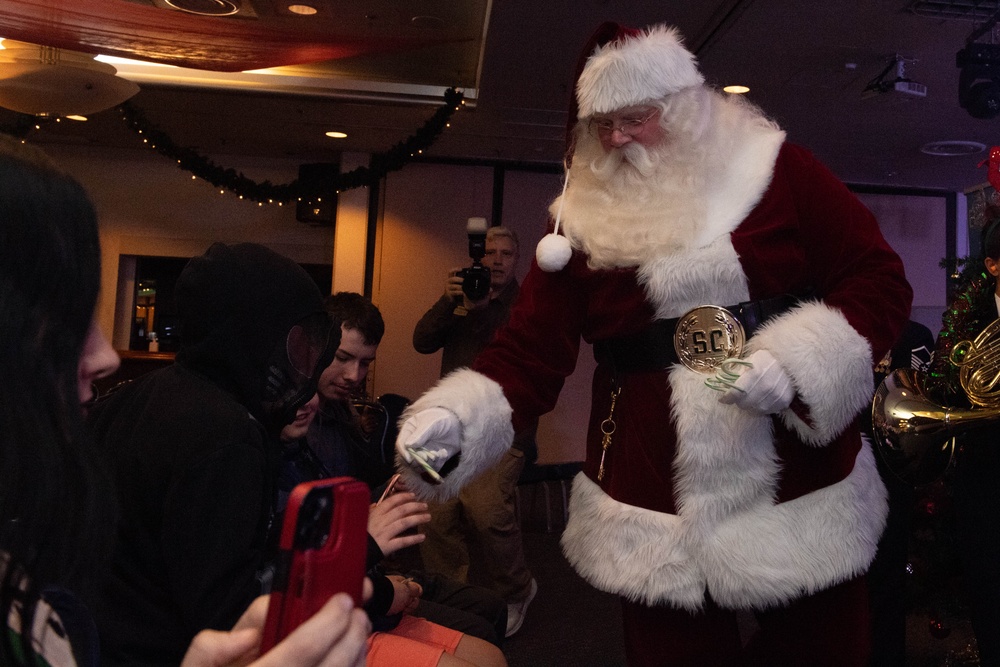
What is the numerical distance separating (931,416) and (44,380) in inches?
83.3

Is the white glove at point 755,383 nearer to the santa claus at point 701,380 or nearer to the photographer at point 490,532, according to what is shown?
the santa claus at point 701,380

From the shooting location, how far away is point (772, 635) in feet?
5.12

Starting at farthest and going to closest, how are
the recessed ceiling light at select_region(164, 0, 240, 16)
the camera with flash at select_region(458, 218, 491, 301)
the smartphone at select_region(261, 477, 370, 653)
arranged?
the recessed ceiling light at select_region(164, 0, 240, 16), the camera with flash at select_region(458, 218, 491, 301), the smartphone at select_region(261, 477, 370, 653)

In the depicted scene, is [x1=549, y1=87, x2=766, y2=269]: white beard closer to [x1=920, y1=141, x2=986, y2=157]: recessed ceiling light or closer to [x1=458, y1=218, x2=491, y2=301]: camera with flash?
[x1=458, y1=218, x2=491, y2=301]: camera with flash

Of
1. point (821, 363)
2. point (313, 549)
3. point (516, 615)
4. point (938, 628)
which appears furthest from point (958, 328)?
point (313, 549)

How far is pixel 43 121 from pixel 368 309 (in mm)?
5019

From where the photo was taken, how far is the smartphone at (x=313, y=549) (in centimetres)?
50

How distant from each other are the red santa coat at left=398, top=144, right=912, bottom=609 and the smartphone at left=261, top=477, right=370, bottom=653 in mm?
1006

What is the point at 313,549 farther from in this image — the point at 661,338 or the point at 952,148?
the point at 952,148

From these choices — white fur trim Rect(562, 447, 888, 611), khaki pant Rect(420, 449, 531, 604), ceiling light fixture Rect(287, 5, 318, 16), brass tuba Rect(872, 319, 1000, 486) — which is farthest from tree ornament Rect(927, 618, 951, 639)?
ceiling light fixture Rect(287, 5, 318, 16)

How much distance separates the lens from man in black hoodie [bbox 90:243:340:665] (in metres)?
1.21

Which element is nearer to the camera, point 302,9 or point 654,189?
point 654,189

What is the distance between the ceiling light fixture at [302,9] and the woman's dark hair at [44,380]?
4.11 m

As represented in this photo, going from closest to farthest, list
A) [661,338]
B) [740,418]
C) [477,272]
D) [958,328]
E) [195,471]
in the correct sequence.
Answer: [195,471] → [740,418] → [661,338] → [958,328] → [477,272]
